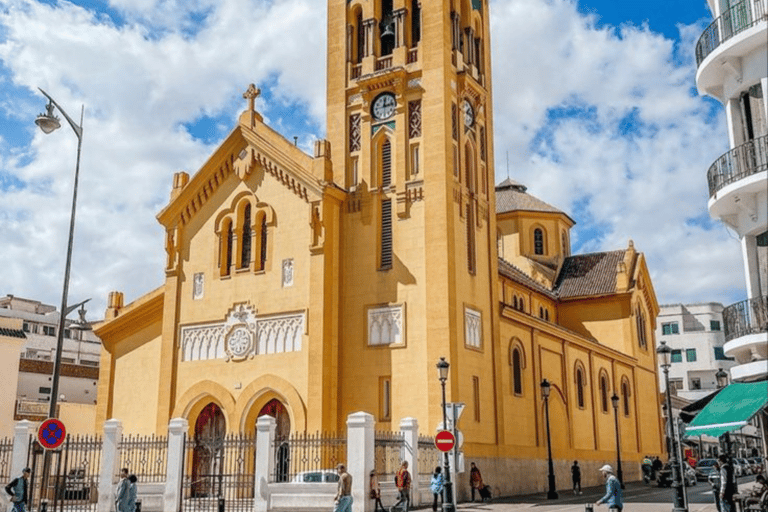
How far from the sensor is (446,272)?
29562 mm

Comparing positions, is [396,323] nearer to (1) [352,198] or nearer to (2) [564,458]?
(1) [352,198]

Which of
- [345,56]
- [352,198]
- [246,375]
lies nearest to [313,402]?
[246,375]

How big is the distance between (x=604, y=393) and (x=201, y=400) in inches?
865

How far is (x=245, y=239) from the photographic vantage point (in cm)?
3356

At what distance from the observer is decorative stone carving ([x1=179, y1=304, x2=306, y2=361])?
3114 centimetres

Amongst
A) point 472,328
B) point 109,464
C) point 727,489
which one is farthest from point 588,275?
point 109,464

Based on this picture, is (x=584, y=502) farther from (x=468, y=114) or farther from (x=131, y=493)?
(x=131, y=493)

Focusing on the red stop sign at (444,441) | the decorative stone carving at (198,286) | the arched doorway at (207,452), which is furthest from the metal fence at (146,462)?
the red stop sign at (444,441)

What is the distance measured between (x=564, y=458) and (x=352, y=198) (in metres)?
15.6

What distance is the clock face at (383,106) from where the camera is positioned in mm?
32781

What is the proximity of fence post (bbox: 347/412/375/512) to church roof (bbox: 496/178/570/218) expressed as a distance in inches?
1234

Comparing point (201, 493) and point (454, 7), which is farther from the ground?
point (454, 7)

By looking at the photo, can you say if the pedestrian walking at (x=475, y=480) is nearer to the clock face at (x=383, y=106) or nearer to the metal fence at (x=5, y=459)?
the clock face at (x=383, y=106)

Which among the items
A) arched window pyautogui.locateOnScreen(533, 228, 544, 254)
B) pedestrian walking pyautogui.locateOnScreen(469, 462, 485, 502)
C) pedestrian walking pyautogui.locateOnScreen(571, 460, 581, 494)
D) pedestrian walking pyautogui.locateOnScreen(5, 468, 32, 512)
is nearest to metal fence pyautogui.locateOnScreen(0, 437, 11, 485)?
pedestrian walking pyautogui.locateOnScreen(5, 468, 32, 512)
